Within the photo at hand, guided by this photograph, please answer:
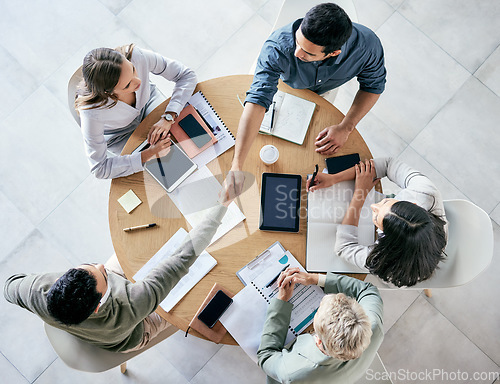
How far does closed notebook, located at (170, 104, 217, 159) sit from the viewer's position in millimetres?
1736

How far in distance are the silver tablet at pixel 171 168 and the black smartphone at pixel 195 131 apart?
8 cm

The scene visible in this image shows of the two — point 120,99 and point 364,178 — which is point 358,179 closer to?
point 364,178

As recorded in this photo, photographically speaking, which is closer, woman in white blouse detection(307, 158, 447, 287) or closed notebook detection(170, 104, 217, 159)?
woman in white blouse detection(307, 158, 447, 287)

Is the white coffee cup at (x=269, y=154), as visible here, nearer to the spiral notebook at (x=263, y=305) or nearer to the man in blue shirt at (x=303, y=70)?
the man in blue shirt at (x=303, y=70)

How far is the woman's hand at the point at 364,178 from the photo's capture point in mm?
1688

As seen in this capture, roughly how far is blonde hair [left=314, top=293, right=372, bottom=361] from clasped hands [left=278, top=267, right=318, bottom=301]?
0.45 feet

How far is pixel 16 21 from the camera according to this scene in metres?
2.67

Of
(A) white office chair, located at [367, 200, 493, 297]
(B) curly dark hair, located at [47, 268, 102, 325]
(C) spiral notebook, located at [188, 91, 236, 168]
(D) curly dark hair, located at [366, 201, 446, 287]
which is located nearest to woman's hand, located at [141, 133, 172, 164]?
(C) spiral notebook, located at [188, 91, 236, 168]

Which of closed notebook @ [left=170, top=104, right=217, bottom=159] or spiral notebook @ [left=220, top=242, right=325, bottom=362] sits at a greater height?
closed notebook @ [left=170, top=104, right=217, bottom=159]

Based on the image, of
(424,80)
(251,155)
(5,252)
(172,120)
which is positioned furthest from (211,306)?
(424,80)

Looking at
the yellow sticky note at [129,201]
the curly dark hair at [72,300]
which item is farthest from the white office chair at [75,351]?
the yellow sticky note at [129,201]

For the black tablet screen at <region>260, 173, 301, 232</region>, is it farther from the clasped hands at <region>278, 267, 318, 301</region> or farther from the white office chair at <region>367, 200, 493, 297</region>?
the white office chair at <region>367, 200, 493, 297</region>

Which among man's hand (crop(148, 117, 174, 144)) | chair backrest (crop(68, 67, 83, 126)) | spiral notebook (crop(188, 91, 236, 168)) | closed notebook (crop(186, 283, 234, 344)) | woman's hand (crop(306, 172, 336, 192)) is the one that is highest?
chair backrest (crop(68, 67, 83, 126))

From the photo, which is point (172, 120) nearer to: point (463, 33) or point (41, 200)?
point (41, 200)
